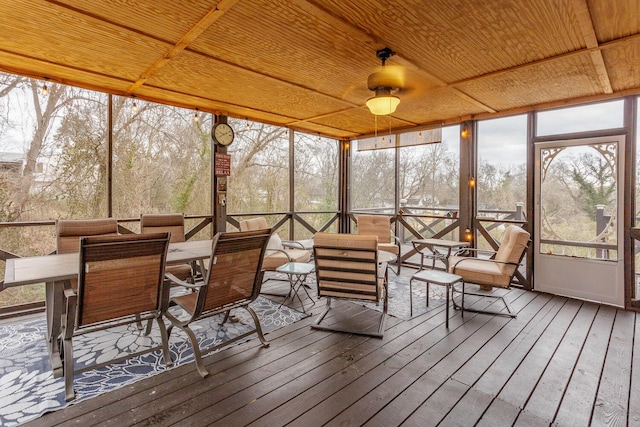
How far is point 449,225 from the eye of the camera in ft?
19.4

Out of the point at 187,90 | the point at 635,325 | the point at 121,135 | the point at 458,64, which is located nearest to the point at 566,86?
the point at 458,64

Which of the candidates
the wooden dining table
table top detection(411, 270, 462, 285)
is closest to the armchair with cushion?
the wooden dining table

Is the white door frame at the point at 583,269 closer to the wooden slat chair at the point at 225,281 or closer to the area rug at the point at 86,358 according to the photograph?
the area rug at the point at 86,358

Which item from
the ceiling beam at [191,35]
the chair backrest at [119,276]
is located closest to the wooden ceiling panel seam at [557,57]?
the ceiling beam at [191,35]

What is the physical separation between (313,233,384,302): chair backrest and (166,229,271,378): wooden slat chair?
0.69 metres

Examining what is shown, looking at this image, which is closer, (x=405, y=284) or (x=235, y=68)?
(x=235, y=68)

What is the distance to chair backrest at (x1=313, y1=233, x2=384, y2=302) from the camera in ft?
10.2

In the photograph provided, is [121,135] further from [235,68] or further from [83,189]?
[235,68]

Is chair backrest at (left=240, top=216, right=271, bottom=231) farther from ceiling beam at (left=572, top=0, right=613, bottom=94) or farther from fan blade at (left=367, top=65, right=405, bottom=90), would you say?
ceiling beam at (left=572, top=0, right=613, bottom=94)

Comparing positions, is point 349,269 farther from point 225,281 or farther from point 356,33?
point 356,33

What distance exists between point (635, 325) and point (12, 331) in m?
6.67

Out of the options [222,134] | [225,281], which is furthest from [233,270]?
[222,134]

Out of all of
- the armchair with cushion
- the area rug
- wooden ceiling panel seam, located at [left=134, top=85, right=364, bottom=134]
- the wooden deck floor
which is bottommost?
the wooden deck floor

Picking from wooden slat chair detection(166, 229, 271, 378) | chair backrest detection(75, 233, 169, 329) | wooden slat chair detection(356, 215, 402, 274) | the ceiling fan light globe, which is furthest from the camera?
wooden slat chair detection(356, 215, 402, 274)
